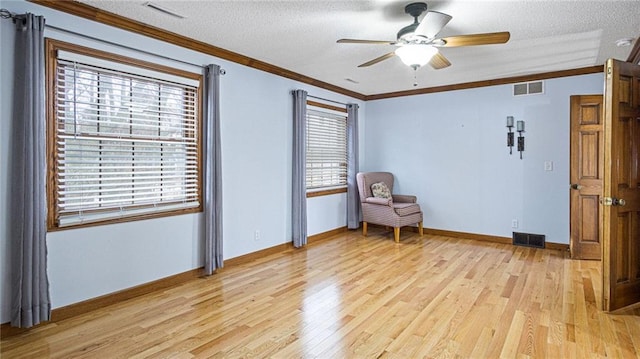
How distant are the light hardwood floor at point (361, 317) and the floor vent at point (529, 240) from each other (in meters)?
0.76

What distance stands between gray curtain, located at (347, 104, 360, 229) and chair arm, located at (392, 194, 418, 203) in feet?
2.23

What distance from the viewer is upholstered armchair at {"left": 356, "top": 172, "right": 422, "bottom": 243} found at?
18.0 ft

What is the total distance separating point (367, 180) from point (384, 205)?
1.94 ft

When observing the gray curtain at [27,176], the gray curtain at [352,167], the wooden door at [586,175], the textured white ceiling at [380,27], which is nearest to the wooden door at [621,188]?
the textured white ceiling at [380,27]

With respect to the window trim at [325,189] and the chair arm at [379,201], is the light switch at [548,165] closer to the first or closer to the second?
the chair arm at [379,201]

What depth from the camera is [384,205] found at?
5578 millimetres

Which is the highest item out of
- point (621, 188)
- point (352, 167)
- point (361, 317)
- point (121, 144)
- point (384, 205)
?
point (121, 144)

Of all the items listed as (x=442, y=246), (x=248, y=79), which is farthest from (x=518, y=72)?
(x=248, y=79)

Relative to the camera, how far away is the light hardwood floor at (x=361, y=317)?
7.80 feet

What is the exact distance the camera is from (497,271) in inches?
160

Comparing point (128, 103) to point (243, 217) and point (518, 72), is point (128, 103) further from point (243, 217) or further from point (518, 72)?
point (518, 72)

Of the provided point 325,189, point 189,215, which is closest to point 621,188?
point 325,189

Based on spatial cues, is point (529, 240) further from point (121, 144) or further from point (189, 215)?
point (121, 144)

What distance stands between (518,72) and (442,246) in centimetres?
261
